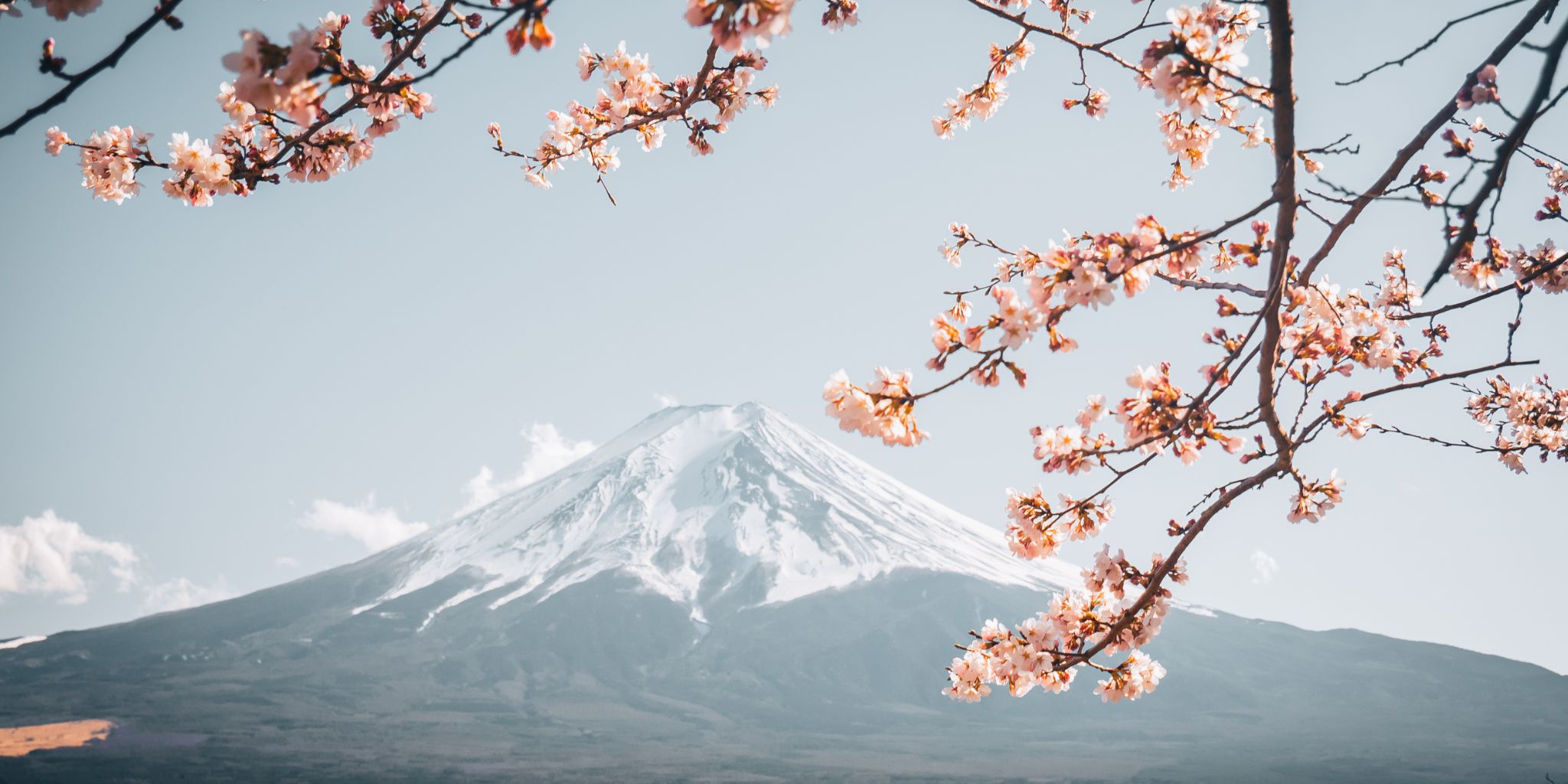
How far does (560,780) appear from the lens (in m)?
44.4

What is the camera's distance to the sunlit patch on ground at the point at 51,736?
158ft

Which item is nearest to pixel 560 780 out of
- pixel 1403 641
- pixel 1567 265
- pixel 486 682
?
pixel 486 682

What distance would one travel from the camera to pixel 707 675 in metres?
83.6

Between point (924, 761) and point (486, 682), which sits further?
point (486, 682)

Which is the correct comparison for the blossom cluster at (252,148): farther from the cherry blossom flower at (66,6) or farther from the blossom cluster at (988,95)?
the blossom cluster at (988,95)

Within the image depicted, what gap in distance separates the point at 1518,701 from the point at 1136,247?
111m

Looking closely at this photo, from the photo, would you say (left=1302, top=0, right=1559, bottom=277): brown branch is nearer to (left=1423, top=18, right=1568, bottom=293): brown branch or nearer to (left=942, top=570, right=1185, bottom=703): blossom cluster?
(left=1423, top=18, right=1568, bottom=293): brown branch

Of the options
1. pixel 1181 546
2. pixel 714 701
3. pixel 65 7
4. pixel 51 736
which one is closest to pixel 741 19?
pixel 65 7

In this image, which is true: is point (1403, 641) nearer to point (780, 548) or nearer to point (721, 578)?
point (780, 548)

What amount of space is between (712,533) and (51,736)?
73.5m

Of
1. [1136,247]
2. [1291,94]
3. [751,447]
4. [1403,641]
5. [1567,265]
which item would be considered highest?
[751,447]

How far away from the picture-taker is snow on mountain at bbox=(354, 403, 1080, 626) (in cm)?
10244

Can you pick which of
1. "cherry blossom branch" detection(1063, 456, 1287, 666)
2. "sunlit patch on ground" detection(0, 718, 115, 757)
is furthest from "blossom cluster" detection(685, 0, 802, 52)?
"sunlit patch on ground" detection(0, 718, 115, 757)

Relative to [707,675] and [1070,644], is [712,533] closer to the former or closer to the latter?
[707,675]
